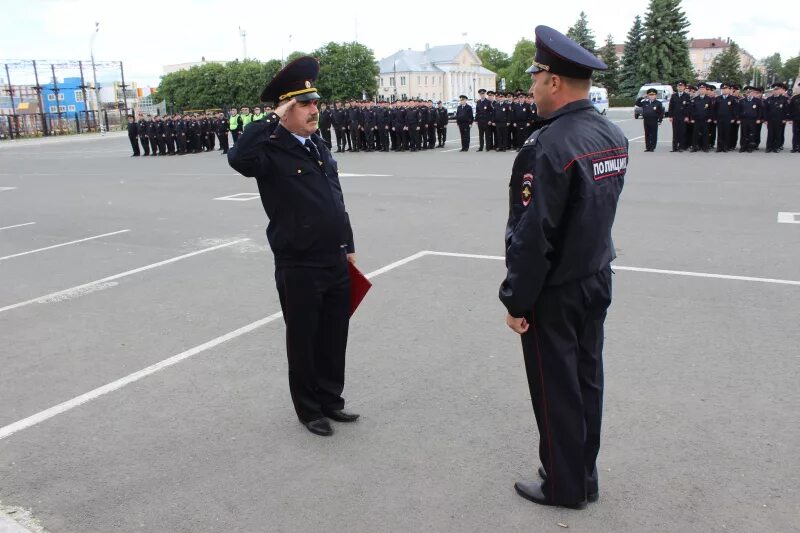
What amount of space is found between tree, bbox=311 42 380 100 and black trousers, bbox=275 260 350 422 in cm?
10706

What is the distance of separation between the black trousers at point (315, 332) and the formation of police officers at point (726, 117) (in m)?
19.4

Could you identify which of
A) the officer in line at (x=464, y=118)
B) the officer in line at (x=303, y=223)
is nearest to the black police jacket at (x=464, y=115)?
the officer in line at (x=464, y=118)

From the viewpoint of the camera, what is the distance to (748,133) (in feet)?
66.5

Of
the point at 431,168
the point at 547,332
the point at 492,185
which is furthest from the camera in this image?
the point at 431,168

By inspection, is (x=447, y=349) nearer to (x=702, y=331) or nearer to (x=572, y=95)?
(x=702, y=331)

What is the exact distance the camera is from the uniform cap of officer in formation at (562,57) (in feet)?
9.36

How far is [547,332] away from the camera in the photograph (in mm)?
3043

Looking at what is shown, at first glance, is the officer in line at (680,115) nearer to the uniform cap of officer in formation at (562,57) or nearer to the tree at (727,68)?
the uniform cap of officer in formation at (562,57)

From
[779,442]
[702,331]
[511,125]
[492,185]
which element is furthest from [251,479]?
[511,125]

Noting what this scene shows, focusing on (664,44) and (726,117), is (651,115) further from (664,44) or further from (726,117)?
(664,44)

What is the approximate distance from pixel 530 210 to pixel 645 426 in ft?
6.09

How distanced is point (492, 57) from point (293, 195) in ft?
612

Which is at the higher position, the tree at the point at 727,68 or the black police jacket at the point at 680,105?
the tree at the point at 727,68

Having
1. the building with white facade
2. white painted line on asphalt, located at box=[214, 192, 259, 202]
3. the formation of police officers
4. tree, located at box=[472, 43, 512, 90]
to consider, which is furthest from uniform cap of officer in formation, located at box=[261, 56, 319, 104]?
tree, located at box=[472, 43, 512, 90]
